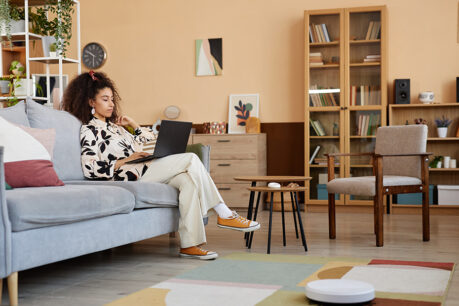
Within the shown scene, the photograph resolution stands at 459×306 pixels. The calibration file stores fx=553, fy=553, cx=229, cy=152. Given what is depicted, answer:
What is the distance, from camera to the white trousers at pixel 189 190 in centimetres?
344

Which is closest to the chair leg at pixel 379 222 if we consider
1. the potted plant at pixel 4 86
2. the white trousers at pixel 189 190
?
the white trousers at pixel 189 190

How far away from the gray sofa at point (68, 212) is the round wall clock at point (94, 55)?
3.72 metres

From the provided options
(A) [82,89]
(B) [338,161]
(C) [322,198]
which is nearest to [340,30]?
(B) [338,161]

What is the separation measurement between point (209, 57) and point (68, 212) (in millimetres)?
4502

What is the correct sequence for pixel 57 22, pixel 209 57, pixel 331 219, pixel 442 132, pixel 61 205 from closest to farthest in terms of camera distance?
1. pixel 61 205
2. pixel 331 219
3. pixel 57 22
4. pixel 442 132
5. pixel 209 57

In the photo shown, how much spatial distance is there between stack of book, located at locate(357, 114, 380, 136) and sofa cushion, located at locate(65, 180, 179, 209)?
10.3ft

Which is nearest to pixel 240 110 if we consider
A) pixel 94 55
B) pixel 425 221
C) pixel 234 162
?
pixel 234 162

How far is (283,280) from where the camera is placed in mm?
2770

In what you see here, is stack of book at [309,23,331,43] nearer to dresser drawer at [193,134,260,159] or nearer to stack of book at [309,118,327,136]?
stack of book at [309,118,327,136]

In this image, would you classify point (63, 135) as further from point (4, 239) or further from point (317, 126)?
point (317, 126)

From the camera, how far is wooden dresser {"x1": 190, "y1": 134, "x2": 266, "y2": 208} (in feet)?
20.5

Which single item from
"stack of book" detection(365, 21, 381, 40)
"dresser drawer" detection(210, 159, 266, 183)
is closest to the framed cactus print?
"dresser drawer" detection(210, 159, 266, 183)

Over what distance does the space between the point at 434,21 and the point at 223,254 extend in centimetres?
400

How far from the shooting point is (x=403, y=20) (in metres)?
6.19
